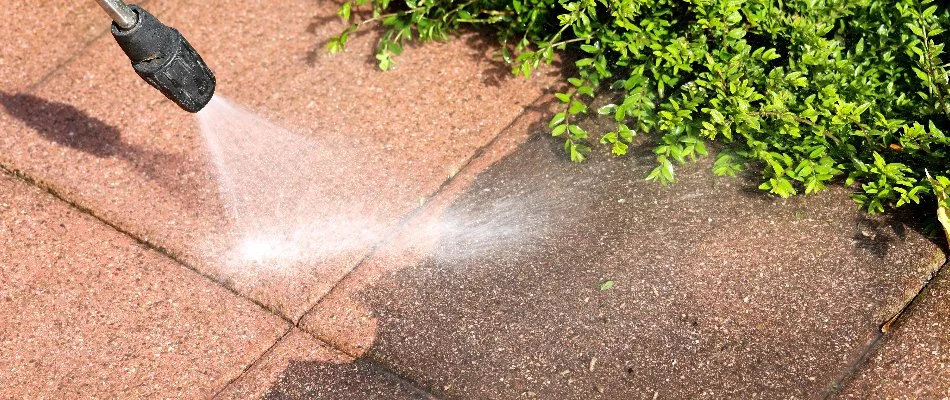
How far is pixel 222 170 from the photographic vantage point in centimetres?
375

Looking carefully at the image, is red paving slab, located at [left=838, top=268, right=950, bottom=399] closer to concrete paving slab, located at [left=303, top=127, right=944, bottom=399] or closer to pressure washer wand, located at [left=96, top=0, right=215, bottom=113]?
concrete paving slab, located at [left=303, top=127, right=944, bottom=399]

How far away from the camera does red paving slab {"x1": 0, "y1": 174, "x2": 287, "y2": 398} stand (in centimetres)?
316

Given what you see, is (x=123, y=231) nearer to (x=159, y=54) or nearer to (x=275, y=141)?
(x=275, y=141)

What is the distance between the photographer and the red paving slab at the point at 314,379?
10.1 feet

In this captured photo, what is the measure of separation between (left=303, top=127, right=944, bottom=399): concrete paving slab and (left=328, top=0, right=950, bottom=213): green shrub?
4.7 inches

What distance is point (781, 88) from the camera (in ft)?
11.4

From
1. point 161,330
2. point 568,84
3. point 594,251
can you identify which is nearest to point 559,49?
point 568,84

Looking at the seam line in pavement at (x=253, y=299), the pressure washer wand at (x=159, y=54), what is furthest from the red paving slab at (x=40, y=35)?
the pressure washer wand at (x=159, y=54)

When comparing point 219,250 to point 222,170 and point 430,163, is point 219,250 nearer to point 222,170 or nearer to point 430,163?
point 222,170

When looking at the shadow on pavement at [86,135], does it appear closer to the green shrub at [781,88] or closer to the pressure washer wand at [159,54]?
the pressure washer wand at [159,54]

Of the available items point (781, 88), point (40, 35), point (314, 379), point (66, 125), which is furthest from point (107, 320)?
point (781, 88)

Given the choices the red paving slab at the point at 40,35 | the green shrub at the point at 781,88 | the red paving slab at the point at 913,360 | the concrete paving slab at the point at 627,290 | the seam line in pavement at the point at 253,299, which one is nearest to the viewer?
the red paving slab at the point at 913,360

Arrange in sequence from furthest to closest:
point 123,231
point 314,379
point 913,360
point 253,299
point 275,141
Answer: point 275,141 → point 123,231 → point 253,299 → point 314,379 → point 913,360

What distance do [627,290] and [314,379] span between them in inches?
37.9
